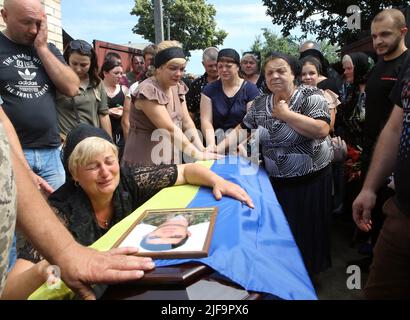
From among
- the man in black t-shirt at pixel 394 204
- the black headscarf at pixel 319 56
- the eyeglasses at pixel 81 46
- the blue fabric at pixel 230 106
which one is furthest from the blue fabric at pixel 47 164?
the black headscarf at pixel 319 56

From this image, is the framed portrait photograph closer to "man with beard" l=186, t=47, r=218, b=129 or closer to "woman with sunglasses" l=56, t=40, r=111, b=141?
"woman with sunglasses" l=56, t=40, r=111, b=141

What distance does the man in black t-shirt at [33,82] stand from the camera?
8.46ft

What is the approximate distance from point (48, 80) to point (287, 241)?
214cm

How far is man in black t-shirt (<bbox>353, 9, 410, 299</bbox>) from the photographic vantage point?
63.2 inches

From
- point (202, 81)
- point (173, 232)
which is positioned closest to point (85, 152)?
point (173, 232)

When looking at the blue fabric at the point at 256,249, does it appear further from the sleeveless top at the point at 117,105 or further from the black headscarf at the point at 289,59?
the sleeveless top at the point at 117,105

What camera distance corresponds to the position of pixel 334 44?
20.5m

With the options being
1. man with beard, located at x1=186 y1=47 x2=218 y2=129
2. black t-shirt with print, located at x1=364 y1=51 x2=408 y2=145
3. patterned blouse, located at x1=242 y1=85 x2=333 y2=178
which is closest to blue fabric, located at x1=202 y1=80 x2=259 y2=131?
patterned blouse, located at x1=242 y1=85 x2=333 y2=178

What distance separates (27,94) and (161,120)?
3.12 feet

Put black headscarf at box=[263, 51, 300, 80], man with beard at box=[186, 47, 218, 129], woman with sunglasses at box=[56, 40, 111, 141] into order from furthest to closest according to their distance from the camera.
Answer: man with beard at box=[186, 47, 218, 129] → woman with sunglasses at box=[56, 40, 111, 141] → black headscarf at box=[263, 51, 300, 80]

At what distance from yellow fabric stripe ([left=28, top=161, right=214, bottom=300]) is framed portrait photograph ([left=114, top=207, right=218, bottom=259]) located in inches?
2.6

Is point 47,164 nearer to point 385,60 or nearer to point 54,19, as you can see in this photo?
point 54,19
